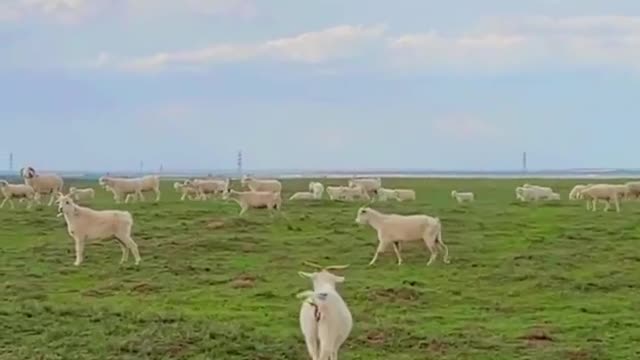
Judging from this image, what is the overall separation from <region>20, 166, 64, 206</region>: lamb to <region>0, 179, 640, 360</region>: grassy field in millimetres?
6769

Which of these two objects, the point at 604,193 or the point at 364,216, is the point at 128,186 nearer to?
the point at 604,193

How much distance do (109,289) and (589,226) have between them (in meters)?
14.4

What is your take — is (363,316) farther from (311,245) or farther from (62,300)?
(311,245)

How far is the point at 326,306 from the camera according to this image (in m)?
11.2

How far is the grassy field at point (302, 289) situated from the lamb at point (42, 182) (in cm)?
677

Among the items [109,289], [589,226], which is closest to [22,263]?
[109,289]

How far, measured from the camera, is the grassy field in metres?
13.8

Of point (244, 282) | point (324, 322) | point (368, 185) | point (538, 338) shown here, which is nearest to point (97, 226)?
point (244, 282)

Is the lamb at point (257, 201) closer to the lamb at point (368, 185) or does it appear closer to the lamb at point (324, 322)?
the lamb at point (368, 185)

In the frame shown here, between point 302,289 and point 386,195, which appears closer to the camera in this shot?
point 302,289

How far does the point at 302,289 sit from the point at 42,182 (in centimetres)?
2303

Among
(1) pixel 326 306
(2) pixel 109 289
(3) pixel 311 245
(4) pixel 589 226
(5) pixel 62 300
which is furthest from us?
(4) pixel 589 226

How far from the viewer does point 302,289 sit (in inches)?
747

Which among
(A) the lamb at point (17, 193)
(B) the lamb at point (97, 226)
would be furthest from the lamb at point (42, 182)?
(B) the lamb at point (97, 226)
